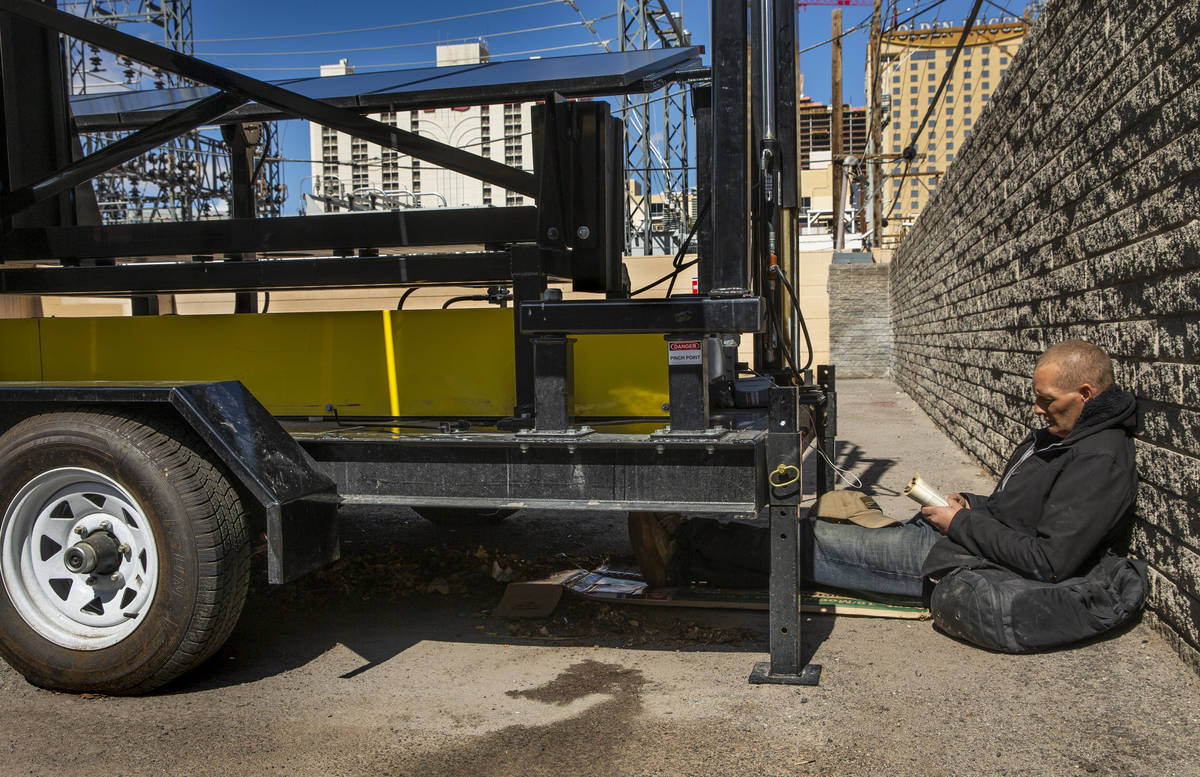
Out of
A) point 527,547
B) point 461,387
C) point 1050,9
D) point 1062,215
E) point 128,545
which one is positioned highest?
point 1050,9

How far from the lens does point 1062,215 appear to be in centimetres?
520

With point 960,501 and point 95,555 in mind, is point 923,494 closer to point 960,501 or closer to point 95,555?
point 960,501

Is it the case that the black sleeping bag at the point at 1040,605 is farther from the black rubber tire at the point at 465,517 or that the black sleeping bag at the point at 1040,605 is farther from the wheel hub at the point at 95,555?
the wheel hub at the point at 95,555

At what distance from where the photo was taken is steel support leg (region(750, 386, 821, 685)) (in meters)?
3.22

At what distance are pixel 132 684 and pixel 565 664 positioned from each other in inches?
62.2

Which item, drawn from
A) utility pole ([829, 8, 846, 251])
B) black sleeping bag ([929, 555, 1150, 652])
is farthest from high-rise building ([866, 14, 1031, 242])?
black sleeping bag ([929, 555, 1150, 652])

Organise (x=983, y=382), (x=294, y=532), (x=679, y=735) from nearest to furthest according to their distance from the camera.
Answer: (x=679, y=735), (x=294, y=532), (x=983, y=382)

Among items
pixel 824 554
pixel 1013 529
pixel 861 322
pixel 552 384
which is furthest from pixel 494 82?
pixel 861 322

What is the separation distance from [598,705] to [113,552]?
1.85 m

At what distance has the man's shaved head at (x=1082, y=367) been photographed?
3.64 m

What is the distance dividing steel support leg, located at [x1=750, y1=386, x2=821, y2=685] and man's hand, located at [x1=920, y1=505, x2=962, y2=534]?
0.85 metres

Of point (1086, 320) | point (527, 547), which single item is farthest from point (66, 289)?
point (1086, 320)

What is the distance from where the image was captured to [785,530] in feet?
10.7

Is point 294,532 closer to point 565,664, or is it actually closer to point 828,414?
point 565,664
